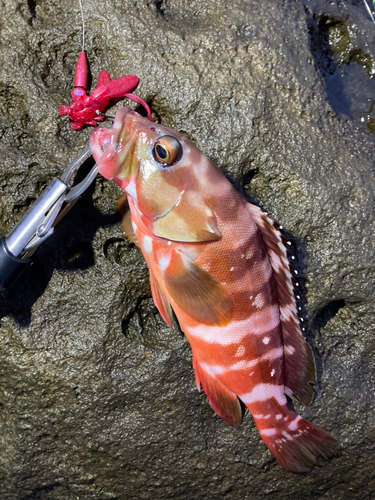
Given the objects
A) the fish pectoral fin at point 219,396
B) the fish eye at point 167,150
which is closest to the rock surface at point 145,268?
the fish pectoral fin at point 219,396

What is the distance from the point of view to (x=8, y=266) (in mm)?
2266

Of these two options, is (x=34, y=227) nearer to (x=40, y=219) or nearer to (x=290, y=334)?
(x=40, y=219)

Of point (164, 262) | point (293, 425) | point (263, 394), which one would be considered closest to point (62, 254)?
point (164, 262)

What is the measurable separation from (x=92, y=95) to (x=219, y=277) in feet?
4.61

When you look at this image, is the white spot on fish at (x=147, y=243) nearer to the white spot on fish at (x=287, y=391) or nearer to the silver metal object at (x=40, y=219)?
the silver metal object at (x=40, y=219)

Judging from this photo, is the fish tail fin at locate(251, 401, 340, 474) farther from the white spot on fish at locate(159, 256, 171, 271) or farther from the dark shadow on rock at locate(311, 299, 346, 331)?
the white spot on fish at locate(159, 256, 171, 271)

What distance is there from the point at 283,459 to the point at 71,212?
82.9 inches

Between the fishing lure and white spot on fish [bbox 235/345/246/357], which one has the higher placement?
the fishing lure

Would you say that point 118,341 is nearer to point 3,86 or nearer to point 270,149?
point 270,149

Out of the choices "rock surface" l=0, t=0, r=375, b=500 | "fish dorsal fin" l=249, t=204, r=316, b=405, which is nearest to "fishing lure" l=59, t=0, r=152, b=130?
"rock surface" l=0, t=0, r=375, b=500

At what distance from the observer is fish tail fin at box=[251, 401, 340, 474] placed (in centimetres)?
259

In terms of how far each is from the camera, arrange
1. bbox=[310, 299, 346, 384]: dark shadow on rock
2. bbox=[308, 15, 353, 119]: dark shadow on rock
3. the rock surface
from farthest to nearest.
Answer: bbox=[308, 15, 353, 119]: dark shadow on rock
bbox=[310, 299, 346, 384]: dark shadow on rock
the rock surface

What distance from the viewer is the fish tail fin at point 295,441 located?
2592 mm

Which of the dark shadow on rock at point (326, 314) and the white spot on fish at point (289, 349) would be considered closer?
the white spot on fish at point (289, 349)
